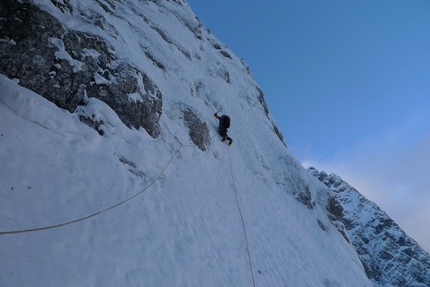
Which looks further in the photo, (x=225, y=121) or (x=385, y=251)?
(x=385, y=251)

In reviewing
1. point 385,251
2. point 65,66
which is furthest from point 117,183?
point 385,251

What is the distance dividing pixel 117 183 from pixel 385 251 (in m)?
176

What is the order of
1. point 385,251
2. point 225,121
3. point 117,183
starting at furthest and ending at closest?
1. point 385,251
2. point 225,121
3. point 117,183

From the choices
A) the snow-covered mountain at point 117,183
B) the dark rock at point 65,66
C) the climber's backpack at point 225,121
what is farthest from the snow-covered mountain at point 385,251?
the dark rock at point 65,66

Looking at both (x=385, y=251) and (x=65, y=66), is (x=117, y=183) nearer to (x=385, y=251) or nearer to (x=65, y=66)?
(x=65, y=66)

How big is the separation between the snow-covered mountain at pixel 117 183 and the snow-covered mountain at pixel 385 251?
459ft

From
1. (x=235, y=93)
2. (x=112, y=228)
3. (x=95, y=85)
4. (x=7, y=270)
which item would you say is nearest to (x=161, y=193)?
(x=112, y=228)

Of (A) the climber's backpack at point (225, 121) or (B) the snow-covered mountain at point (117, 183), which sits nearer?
(B) the snow-covered mountain at point (117, 183)

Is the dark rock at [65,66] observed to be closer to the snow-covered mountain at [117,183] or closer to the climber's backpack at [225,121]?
the snow-covered mountain at [117,183]

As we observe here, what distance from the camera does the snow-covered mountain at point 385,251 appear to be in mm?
140375

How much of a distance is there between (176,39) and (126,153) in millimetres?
15598

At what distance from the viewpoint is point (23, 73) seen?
7.65m

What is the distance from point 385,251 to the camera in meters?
148

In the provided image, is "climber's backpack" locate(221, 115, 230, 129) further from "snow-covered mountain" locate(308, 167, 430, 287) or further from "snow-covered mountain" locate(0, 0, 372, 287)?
"snow-covered mountain" locate(308, 167, 430, 287)
